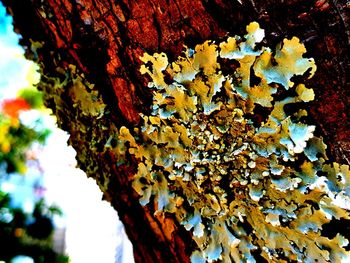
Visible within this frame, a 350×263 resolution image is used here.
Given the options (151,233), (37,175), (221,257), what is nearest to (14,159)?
(37,175)

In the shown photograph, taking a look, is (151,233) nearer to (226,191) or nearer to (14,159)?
(226,191)

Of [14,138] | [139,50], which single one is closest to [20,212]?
[14,138]

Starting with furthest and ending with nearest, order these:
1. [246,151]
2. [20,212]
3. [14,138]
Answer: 1. [14,138]
2. [20,212]
3. [246,151]

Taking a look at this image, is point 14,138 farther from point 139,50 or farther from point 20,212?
point 139,50

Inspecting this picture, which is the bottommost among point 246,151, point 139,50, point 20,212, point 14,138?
point 246,151

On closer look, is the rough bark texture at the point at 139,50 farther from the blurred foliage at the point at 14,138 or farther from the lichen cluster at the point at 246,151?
the blurred foliage at the point at 14,138

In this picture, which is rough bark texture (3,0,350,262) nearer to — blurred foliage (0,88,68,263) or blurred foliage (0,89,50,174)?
blurred foliage (0,88,68,263)

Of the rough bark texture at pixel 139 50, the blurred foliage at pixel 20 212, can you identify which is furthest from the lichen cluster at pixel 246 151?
the blurred foliage at pixel 20 212
